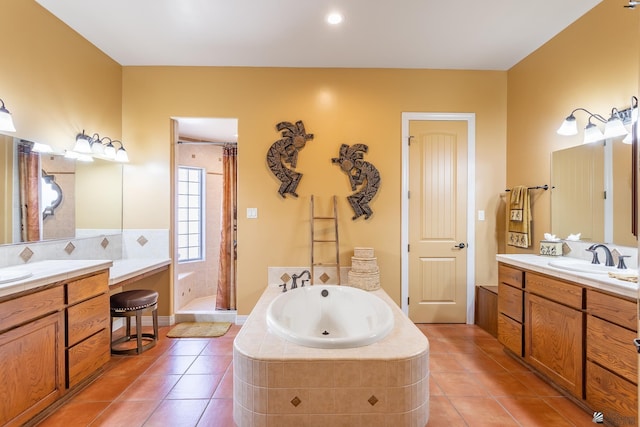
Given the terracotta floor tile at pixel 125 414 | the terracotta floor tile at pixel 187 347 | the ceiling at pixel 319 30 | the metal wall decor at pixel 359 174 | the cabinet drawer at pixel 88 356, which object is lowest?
the terracotta floor tile at pixel 125 414

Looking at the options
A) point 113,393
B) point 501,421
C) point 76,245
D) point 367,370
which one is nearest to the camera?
point 367,370

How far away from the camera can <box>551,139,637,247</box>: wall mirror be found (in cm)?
220

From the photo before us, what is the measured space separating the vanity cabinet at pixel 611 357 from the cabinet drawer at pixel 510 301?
621 mm

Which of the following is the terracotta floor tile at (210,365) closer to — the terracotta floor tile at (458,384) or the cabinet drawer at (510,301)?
the terracotta floor tile at (458,384)

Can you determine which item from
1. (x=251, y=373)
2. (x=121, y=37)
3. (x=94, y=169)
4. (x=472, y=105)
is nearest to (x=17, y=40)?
(x=121, y=37)

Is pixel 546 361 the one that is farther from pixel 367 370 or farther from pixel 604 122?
pixel 604 122

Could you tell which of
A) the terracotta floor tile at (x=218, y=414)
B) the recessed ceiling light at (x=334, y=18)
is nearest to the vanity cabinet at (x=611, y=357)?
the terracotta floor tile at (x=218, y=414)

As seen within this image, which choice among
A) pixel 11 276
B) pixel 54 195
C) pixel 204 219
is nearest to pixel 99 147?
pixel 54 195

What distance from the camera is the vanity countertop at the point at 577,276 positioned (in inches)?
66.2

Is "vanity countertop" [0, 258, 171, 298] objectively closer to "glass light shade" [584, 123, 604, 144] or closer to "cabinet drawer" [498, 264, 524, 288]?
"cabinet drawer" [498, 264, 524, 288]

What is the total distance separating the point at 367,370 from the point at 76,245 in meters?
2.77

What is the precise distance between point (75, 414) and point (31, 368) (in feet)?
1.38

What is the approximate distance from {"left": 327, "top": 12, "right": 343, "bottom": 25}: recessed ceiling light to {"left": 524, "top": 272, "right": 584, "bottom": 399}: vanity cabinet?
257 centimetres

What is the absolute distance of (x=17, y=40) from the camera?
2.29m
